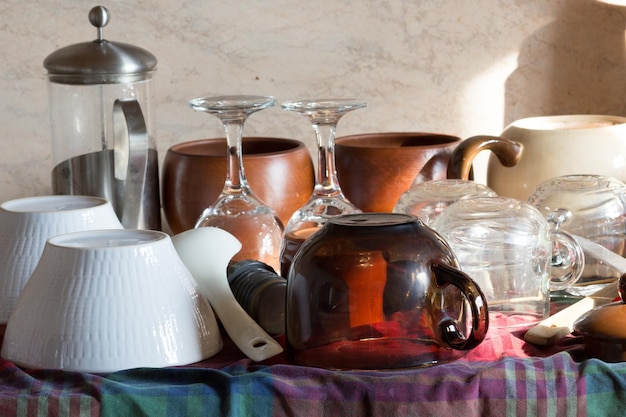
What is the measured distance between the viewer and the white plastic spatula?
592 mm

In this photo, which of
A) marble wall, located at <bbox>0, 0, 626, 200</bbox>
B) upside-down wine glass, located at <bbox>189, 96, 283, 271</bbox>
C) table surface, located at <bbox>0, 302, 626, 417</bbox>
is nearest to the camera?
table surface, located at <bbox>0, 302, 626, 417</bbox>

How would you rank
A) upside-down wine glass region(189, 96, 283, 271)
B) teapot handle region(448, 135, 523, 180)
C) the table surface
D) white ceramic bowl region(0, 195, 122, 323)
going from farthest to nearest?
teapot handle region(448, 135, 523, 180)
upside-down wine glass region(189, 96, 283, 271)
white ceramic bowl region(0, 195, 122, 323)
the table surface

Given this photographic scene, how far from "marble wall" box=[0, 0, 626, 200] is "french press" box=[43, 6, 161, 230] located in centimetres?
43

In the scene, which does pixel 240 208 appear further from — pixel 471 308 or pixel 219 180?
pixel 471 308

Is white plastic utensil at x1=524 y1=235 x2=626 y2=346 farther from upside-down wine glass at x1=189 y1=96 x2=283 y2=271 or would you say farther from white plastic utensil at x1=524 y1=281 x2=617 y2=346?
upside-down wine glass at x1=189 y1=96 x2=283 y2=271

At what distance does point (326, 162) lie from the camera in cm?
77

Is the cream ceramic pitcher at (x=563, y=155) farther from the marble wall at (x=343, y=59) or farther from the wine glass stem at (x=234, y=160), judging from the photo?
the marble wall at (x=343, y=59)

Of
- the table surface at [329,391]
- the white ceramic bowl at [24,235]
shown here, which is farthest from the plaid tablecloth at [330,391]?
the white ceramic bowl at [24,235]

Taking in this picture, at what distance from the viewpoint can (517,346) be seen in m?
0.60

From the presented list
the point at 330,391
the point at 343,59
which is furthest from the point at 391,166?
the point at 343,59

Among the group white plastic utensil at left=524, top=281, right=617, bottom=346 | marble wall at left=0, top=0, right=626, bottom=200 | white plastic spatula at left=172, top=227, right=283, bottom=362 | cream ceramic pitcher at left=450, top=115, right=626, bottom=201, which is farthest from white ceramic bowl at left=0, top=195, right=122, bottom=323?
marble wall at left=0, top=0, right=626, bottom=200

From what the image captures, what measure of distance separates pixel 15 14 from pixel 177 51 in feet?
0.79

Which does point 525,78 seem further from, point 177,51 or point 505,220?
point 505,220

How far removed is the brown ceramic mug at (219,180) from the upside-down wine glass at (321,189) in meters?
0.14
